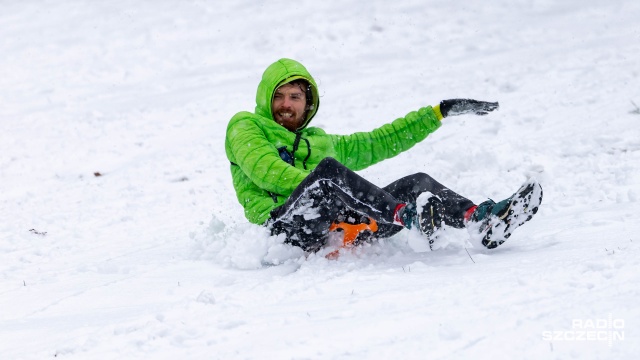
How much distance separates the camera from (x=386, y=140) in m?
6.21

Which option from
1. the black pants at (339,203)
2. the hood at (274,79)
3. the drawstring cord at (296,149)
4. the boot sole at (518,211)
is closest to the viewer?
the boot sole at (518,211)

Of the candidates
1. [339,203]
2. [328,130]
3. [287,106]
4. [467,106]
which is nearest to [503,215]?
[339,203]

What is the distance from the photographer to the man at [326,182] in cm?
457

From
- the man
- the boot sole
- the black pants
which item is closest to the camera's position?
the boot sole


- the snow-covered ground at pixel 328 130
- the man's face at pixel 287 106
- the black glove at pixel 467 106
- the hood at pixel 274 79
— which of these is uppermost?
the hood at pixel 274 79

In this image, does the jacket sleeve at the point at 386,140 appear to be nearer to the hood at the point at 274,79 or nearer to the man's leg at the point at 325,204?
the hood at the point at 274,79

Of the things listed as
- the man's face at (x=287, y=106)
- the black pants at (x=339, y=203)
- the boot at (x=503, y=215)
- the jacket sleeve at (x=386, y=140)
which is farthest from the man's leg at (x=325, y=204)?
the jacket sleeve at (x=386, y=140)

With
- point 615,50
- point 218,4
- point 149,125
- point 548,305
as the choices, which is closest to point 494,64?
point 615,50

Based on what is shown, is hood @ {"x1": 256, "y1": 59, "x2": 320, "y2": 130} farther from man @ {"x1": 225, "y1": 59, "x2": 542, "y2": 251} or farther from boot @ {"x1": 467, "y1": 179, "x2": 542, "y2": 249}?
boot @ {"x1": 467, "y1": 179, "x2": 542, "y2": 249}

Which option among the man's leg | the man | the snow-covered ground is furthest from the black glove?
the man's leg

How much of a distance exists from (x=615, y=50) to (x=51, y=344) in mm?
10353

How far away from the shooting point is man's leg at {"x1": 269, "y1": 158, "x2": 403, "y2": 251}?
476 centimetres

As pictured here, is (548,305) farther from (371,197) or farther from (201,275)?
(201,275)

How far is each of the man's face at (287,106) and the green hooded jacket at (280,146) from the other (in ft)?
0.27
